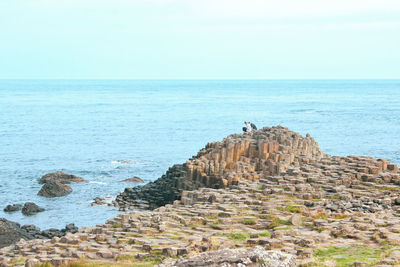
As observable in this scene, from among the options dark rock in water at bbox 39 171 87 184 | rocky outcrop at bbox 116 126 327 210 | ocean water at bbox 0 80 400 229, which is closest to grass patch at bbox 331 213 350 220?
rocky outcrop at bbox 116 126 327 210

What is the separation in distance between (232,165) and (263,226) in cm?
1202

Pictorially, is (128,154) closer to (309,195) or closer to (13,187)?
(13,187)

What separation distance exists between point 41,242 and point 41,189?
18.8 metres

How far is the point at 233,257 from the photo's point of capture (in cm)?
833

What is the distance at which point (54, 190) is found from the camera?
114 feet

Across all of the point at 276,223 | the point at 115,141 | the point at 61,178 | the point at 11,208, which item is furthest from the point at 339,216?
the point at 115,141

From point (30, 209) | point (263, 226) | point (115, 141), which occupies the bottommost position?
point (115, 141)

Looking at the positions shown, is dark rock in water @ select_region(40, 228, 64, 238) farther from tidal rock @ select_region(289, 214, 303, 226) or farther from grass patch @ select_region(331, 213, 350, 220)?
grass patch @ select_region(331, 213, 350, 220)

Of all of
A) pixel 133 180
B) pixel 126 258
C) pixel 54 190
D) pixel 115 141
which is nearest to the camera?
pixel 126 258

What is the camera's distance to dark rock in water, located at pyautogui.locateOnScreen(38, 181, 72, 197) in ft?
113

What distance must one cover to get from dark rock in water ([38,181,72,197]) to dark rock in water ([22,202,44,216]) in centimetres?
375

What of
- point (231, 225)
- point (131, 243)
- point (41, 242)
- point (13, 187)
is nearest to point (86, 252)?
point (131, 243)

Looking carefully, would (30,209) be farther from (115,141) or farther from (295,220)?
(115,141)

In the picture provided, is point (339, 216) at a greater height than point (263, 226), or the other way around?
point (339, 216)
